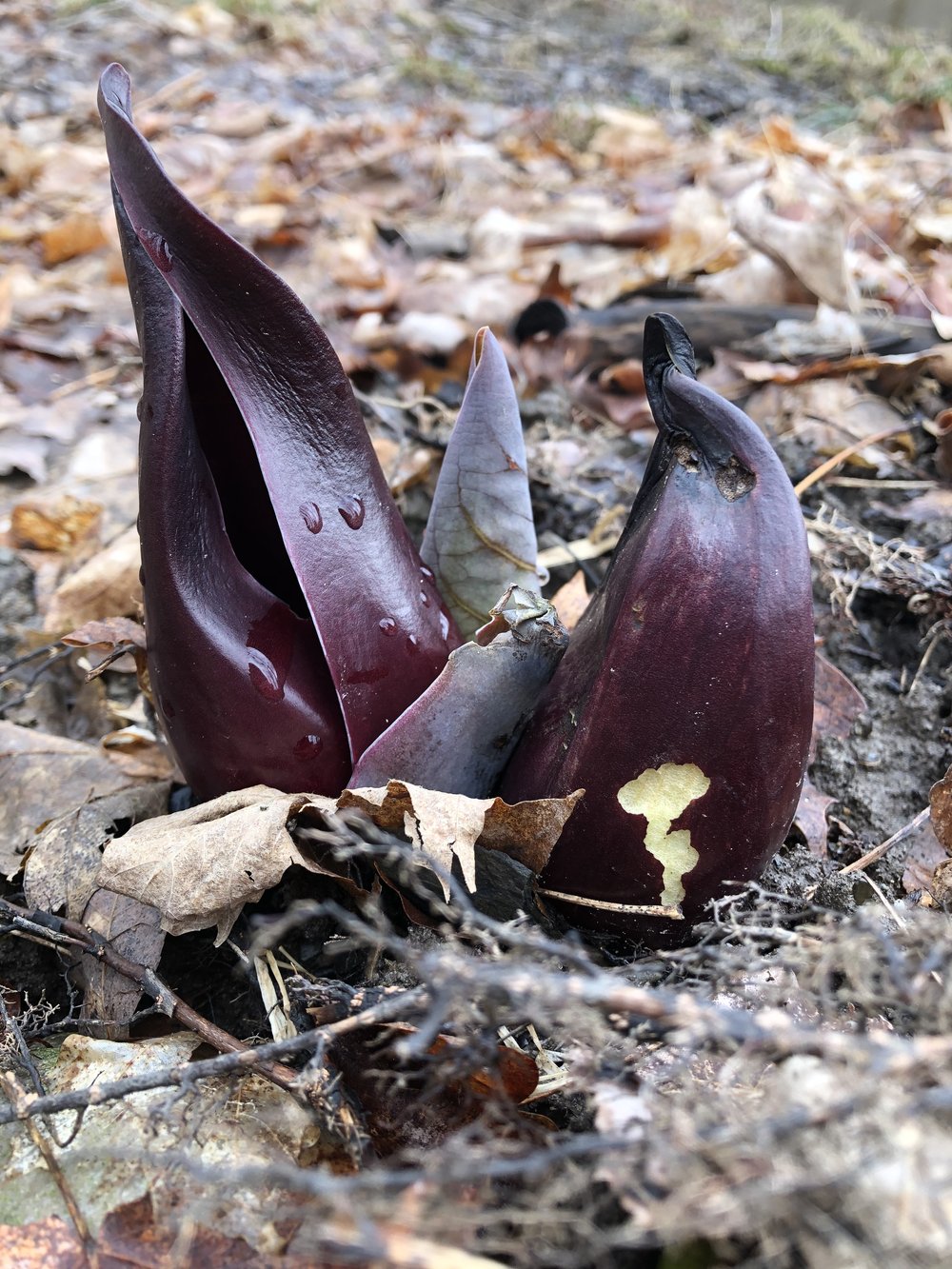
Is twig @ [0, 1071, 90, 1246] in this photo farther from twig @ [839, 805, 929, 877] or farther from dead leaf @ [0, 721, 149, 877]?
twig @ [839, 805, 929, 877]

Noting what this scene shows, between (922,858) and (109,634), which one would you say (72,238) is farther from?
(922,858)

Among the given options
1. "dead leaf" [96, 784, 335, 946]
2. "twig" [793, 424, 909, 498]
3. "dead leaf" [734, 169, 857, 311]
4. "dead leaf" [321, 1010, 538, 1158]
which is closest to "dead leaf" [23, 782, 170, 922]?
"dead leaf" [96, 784, 335, 946]

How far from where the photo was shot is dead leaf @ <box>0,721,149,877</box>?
5.04 feet

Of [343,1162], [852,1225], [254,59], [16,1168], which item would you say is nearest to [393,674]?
[343,1162]

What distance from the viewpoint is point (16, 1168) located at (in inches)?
41.6

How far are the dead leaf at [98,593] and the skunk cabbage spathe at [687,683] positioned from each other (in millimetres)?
1094

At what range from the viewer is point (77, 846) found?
1.40 metres

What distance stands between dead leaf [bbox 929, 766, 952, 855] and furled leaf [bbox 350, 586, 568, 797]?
514mm

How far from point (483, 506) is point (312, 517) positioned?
333mm

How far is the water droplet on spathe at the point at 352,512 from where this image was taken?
1.25 meters

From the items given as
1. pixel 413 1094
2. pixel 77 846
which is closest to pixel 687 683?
pixel 413 1094

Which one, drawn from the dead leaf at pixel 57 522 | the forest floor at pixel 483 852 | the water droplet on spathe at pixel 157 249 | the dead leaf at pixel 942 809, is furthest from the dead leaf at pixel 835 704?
the dead leaf at pixel 57 522

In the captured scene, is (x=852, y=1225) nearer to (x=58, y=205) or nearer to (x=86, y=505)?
(x=86, y=505)

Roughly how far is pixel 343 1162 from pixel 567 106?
5.19 meters
